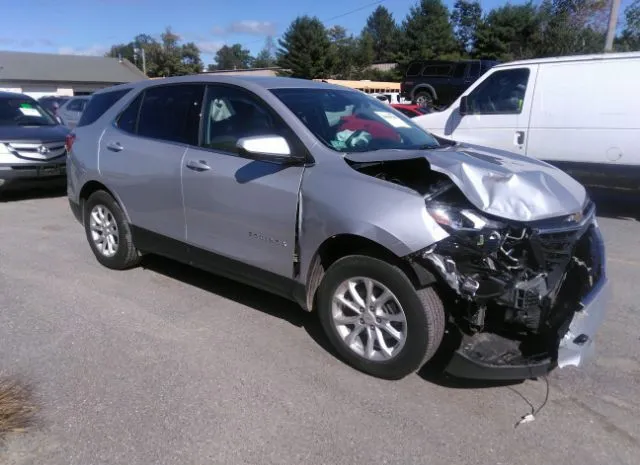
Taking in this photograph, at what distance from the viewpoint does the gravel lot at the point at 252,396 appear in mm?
2783

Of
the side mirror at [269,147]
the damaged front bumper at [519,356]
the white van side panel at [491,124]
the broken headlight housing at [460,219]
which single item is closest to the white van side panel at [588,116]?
the white van side panel at [491,124]

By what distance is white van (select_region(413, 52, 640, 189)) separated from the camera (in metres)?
7.07

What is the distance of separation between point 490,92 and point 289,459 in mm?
6783

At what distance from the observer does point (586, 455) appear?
9.00 feet

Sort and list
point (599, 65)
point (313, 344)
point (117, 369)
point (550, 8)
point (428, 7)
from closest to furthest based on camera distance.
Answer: point (117, 369) < point (313, 344) < point (599, 65) < point (550, 8) < point (428, 7)

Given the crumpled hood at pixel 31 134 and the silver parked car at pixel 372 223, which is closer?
the silver parked car at pixel 372 223

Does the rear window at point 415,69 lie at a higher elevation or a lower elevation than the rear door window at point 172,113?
higher

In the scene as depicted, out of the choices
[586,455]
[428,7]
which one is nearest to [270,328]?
[586,455]

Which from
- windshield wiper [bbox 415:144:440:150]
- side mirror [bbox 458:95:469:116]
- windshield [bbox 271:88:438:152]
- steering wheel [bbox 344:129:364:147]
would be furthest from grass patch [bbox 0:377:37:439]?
side mirror [bbox 458:95:469:116]

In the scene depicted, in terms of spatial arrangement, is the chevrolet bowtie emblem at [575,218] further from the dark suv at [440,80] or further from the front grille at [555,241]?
the dark suv at [440,80]

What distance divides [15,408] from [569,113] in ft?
23.4

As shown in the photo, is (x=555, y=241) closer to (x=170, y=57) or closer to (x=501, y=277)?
(x=501, y=277)

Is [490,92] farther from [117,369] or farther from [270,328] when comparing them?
[117,369]

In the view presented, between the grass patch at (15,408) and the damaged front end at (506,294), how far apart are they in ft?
7.32
